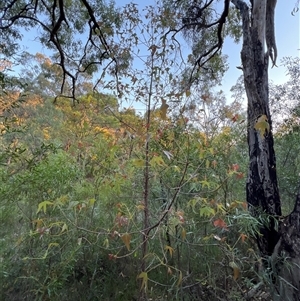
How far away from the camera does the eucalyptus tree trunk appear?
1630mm

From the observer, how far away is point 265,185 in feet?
6.60

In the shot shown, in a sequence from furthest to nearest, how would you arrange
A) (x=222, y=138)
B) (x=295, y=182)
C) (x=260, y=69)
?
(x=295, y=182), (x=260, y=69), (x=222, y=138)

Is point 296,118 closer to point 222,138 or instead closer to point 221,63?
point 221,63

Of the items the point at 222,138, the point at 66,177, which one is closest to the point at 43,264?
the point at 66,177

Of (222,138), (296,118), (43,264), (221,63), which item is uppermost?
(221,63)

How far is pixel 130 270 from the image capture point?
1.98 metres

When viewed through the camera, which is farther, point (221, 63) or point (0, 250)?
point (221, 63)

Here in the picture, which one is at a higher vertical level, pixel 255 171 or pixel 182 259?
pixel 255 171

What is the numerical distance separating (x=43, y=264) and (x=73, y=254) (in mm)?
227

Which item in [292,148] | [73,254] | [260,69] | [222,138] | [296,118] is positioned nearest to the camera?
[73,254]

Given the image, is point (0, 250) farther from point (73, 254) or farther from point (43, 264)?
point (73, 254)

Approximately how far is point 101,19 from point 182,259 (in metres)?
2.72

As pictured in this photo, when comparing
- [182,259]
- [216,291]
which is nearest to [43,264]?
[182,259]

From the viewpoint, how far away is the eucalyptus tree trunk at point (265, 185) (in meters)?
1.63
